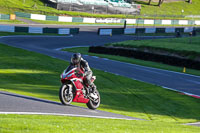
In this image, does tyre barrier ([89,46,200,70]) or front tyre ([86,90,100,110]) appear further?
tyre barrier ([89,46,200,70])

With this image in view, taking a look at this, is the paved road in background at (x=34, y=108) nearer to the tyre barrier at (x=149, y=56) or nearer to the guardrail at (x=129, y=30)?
the tyre barrier at (x=149, y=56)

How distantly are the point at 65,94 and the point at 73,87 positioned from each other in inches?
13.5

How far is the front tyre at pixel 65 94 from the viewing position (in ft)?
37.8

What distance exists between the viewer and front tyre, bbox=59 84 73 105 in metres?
11.5

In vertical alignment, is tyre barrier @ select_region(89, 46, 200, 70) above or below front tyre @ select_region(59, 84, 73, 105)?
below

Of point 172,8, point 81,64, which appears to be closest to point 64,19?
point 172,8

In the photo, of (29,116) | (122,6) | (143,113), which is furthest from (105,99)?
(122,6)

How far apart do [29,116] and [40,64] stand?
47.0ft

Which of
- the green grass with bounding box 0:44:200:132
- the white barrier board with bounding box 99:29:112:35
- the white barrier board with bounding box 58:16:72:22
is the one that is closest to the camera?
the green grass with bounding box 0:44:200:132

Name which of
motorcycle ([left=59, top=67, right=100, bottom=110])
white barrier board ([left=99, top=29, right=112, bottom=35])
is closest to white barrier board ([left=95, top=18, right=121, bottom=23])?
white barrier board ([left=99, top=29, right=112, bottom=35])

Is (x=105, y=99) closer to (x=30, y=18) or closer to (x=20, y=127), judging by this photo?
(x=20, y=127)

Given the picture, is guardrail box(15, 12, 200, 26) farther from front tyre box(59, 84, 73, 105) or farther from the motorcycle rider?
front tyre box(59, 84, 73, 105)

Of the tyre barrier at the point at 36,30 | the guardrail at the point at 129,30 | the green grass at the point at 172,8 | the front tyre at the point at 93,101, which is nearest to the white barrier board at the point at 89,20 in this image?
the guardrail at the point at 129,30

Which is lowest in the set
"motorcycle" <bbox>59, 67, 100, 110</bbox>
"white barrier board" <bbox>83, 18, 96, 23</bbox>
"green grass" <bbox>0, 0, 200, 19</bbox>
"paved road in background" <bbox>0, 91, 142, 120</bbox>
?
"paved road in background" <bbox>0, 91, 142, 120</bbox>
